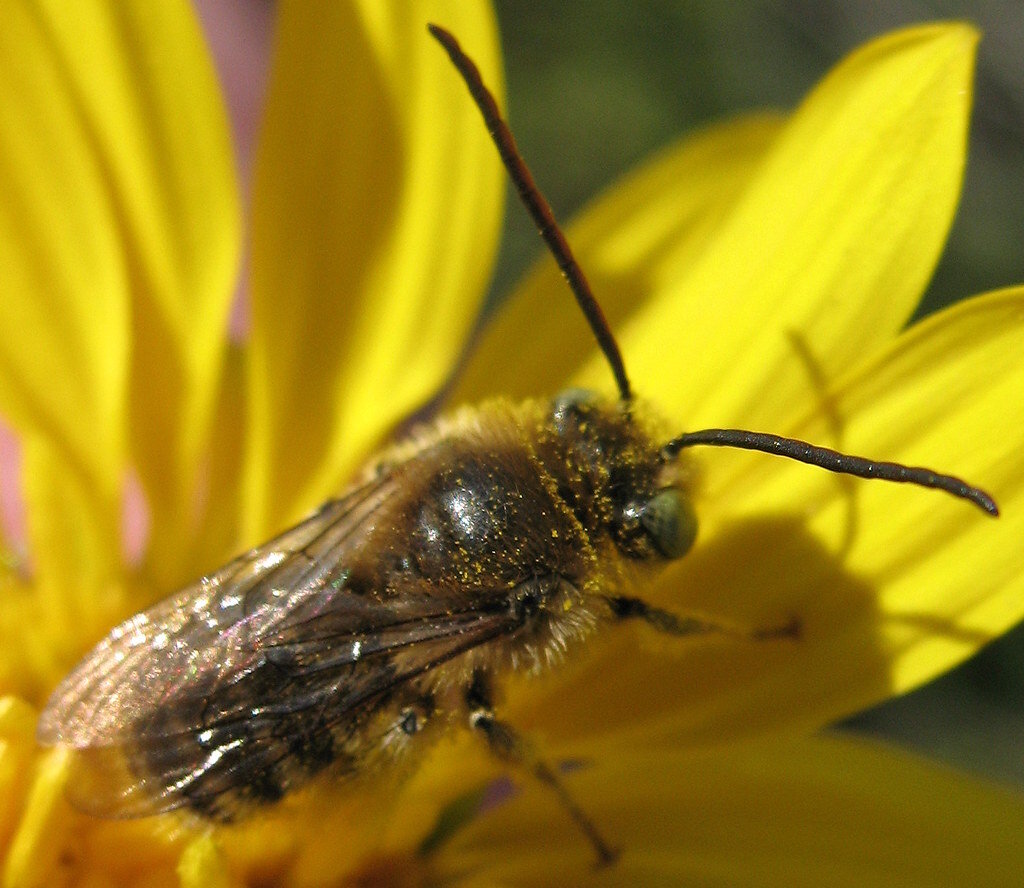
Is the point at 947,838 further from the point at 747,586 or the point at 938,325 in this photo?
the point at 938,325

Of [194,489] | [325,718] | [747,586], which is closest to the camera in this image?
[325,718]

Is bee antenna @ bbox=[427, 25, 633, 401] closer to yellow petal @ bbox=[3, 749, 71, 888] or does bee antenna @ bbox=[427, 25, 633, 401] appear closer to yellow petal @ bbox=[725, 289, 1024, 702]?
yellow petal @ bbox=[725, 289, 1024, 702]

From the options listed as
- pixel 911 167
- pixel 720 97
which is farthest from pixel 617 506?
pixel 720 97

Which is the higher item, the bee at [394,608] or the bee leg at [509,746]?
the bee at [394,608]

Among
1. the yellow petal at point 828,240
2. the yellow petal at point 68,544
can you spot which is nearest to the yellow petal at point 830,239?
the yellow petal at point 828,240

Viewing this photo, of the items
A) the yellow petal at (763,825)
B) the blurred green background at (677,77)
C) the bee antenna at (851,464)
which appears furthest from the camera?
the blurred green background at (677,77)

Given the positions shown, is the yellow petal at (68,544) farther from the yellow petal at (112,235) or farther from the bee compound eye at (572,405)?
the bee compound eye at (572,405)

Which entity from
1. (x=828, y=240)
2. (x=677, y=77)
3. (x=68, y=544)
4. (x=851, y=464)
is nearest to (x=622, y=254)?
(x=828, y=240)
